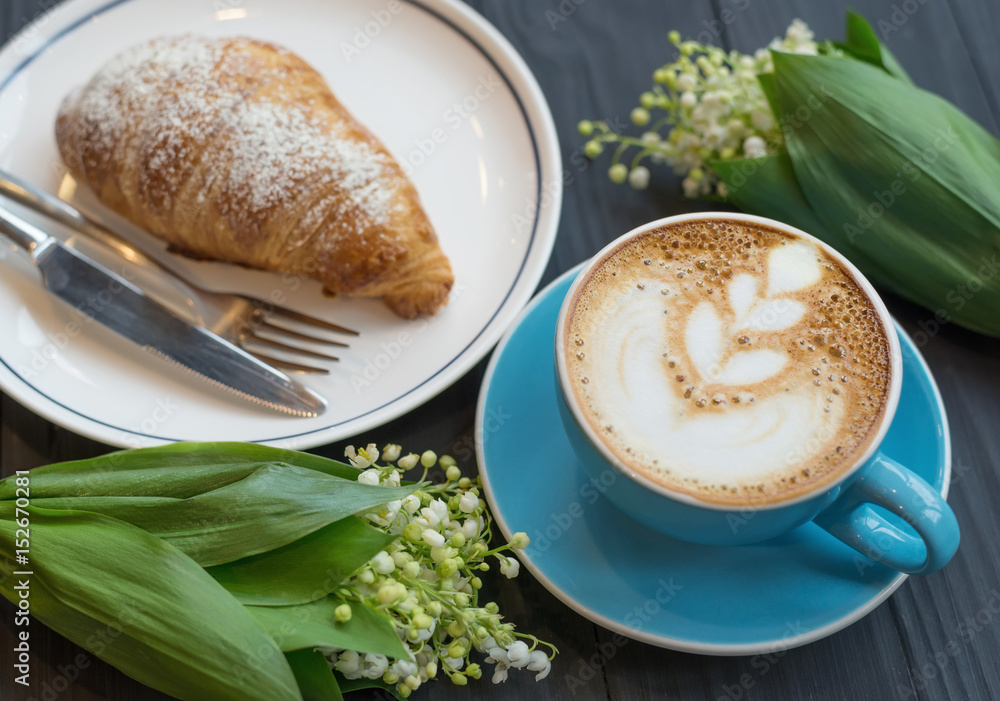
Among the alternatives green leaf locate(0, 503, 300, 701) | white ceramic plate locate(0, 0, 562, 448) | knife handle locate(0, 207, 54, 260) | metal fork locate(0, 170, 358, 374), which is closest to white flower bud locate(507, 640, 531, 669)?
green leaf locate(0, 503, 300, 701)

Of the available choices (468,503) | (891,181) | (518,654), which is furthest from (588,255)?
(518,654)

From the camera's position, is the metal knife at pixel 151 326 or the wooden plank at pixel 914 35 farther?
the wooden plank at pixel 914 35

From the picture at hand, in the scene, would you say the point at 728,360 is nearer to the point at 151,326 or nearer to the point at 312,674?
the point at 312,674

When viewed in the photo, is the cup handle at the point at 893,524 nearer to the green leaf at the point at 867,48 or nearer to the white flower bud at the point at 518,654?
the white flower bud at the point at 518,654

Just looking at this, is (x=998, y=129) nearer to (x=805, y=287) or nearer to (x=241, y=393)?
(x=805, y=287)

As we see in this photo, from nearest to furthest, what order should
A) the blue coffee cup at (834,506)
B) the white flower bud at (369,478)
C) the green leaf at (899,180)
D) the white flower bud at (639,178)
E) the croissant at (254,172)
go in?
the blue coffee cup at (834,506), the white flower bud at (369,478), the green leaf at (899,180), the croissant at (254,172), the white flower bud at (639,178)

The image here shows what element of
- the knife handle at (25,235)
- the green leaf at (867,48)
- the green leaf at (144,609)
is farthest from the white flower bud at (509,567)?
the green leaf at (867,48)
